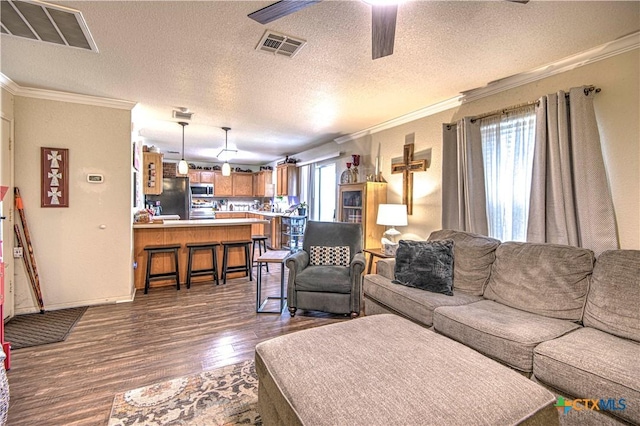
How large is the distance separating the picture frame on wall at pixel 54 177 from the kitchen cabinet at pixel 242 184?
579 centimetres

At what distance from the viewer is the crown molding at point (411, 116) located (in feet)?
11.3

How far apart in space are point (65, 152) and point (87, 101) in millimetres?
638

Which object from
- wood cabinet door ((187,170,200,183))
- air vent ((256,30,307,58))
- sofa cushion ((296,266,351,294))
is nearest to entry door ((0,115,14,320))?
air vent ((256,30,307,58))

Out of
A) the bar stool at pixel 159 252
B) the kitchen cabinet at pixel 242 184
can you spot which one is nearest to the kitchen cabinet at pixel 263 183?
the kitchen cabinet at pixel 242 184

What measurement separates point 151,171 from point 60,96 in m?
2.31

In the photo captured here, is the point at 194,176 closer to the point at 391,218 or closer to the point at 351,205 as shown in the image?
the point at 351,205

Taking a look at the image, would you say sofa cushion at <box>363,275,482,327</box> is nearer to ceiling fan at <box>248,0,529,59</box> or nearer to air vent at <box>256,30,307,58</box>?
ceiling fan at <box>248,0,529,59</box>

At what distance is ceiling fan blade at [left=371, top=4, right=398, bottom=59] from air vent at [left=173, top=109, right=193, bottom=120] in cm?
306

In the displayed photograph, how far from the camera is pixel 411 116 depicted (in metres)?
4.00

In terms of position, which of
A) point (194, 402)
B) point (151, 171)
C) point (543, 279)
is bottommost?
point (194, 402)

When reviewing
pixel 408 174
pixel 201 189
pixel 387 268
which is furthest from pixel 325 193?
pixel 201 189

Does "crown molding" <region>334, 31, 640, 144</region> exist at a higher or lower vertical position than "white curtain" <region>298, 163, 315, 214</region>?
higher

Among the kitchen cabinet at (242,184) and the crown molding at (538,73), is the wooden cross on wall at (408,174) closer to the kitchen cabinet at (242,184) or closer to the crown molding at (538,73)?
the crown molding at (538,73)

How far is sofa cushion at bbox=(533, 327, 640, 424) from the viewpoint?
1.35 m
